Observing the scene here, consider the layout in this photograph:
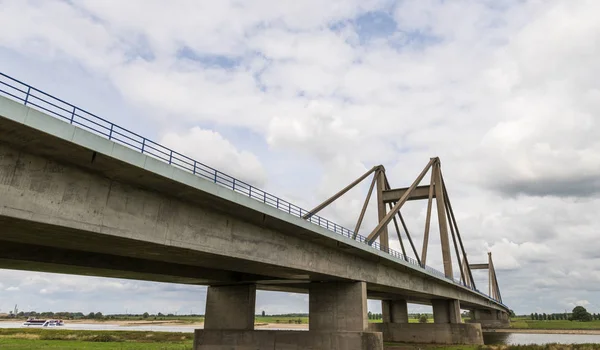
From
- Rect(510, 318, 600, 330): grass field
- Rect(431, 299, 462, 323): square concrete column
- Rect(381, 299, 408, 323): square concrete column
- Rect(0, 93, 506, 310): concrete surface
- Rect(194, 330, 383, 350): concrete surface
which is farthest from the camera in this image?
Rect(510, 318, 600, 330): grass field

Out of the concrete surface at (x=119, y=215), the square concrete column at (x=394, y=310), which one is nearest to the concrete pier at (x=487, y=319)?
the square concrete column at (x=394, y=310)

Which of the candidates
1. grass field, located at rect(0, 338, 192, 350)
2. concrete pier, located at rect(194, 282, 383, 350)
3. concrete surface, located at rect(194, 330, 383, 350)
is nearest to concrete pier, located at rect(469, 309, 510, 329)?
grass field, located at rect(0, 338, 192, 350)

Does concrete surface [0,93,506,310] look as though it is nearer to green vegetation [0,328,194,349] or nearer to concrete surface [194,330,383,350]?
concrete surface [194,330,383,350]

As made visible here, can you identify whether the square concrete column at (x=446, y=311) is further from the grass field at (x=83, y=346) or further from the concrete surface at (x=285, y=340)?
the grass field at (x=83, y=346)

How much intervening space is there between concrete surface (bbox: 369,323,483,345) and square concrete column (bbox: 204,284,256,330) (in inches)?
892

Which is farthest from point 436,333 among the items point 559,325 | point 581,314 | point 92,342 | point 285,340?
point 581,314

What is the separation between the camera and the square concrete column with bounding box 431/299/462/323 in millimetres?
53688

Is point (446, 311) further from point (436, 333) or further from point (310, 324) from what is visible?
point (310, 324)

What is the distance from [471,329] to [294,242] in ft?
117

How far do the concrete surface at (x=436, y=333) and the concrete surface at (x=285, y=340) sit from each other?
22.2 meters

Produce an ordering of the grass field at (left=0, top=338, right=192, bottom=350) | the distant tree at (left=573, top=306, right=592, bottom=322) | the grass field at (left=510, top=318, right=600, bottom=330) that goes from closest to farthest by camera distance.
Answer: the grass field at (left=0, top=338, right=192, bottom=350) < the grass field at (left=510, top=318, right=600, bottom=330) < the distant tree at (left=573, top=306, right=592, bottom=322)

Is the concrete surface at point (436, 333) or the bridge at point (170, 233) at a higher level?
the bridge at point (170, 233)

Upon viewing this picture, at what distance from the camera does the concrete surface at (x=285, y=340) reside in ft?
85.9

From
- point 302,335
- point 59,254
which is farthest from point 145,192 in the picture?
point 302,335
